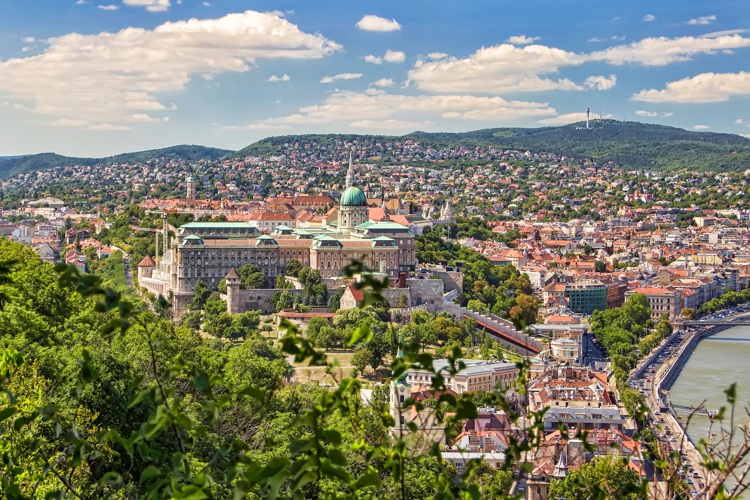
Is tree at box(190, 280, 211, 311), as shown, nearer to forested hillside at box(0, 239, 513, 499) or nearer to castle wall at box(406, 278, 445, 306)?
castle wall at box(406, 278, 445, 306)

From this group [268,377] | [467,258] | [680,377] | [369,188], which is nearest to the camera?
[268,377]

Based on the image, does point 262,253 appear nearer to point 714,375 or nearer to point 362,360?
point 362,360

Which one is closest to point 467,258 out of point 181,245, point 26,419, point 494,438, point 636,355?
point 636,355

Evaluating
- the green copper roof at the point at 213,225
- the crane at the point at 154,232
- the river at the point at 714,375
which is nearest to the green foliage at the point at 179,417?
the river at the point at 714,375

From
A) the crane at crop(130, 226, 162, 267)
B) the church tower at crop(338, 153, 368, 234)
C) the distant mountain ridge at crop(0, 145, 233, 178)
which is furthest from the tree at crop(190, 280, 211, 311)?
the distant mountain ridge at crop(0, 145, 233, 178)

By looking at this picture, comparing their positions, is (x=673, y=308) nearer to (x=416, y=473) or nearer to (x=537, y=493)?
(x=537, y=493)

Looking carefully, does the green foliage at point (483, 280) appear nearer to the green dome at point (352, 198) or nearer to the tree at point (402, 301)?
the green dome at point (352, 198)

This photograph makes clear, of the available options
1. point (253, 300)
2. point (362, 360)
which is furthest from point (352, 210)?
point (362, 360)
